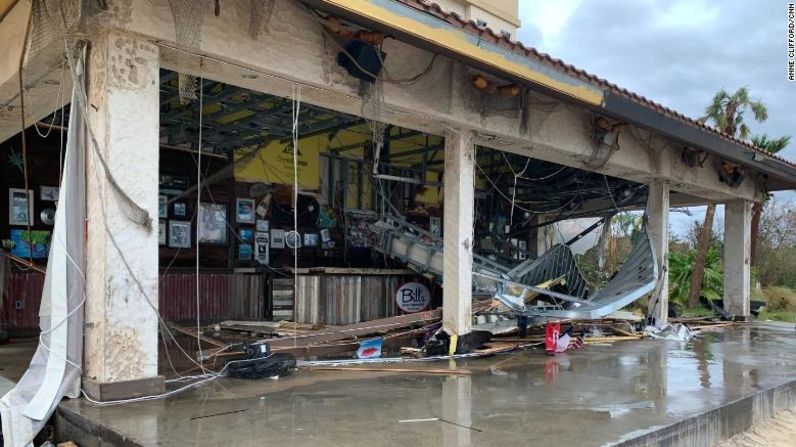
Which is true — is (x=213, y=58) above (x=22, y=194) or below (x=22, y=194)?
above

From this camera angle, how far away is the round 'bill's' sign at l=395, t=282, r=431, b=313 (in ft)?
36.6

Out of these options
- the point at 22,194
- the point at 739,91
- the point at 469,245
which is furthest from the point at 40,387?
the point at 739,91

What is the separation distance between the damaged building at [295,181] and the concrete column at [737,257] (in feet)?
0.15

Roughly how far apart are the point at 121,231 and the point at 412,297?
6.87 meters

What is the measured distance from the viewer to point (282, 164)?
487 inches

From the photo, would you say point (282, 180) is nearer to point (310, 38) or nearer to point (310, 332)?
point (310, 332)

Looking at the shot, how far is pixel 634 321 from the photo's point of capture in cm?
1181

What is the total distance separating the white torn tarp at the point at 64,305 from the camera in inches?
193

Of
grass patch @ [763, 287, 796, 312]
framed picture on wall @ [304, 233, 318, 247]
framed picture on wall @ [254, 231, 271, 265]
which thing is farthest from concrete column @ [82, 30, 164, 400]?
grass patch @ [763, 287, 796, 312]

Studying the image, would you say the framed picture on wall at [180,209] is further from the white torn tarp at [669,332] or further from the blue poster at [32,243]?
the white torn tarp at [669,332]

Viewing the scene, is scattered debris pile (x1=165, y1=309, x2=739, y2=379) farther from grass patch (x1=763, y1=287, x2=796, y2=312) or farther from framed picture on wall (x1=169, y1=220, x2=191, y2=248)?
grass patch (x1=763, y1=287, x2=796, y2=312)

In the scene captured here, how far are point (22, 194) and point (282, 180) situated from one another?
4.55m

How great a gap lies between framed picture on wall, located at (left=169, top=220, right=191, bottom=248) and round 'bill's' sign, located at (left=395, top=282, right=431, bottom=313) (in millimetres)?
4040

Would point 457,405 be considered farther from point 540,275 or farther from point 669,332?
point 669,332
